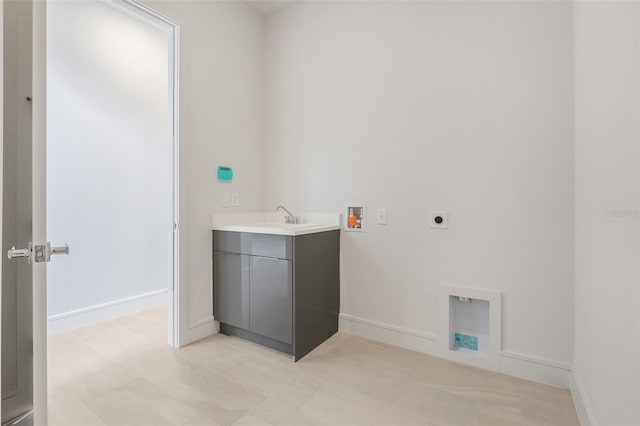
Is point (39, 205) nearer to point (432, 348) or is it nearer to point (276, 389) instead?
point (276, 389)

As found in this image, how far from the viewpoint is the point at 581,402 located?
1490 millimetres

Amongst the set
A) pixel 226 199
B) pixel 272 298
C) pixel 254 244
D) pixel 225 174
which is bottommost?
pixel 272 298

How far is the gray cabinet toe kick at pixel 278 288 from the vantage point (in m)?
2.10

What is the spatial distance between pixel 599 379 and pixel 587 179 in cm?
88

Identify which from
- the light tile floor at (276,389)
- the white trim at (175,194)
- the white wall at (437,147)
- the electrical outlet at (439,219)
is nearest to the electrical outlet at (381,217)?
the white wall at (437,147)

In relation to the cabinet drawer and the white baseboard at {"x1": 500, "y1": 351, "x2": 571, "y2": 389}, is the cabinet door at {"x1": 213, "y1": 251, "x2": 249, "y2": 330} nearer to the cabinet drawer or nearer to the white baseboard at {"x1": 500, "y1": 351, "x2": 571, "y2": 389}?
the cabinet drawer

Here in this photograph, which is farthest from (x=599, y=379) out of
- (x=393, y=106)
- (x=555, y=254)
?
(x=393, y=106)

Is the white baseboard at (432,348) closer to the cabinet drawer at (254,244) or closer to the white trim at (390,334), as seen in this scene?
the white trim at (390,334)

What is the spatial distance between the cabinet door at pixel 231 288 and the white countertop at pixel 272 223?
0.75ft

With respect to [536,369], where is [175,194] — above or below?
above

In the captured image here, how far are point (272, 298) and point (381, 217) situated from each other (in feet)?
3.33

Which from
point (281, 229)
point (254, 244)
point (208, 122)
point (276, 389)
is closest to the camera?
point (276, 389)

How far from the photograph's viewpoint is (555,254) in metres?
1.78

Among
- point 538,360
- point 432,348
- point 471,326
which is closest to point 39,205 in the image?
point 432,348
